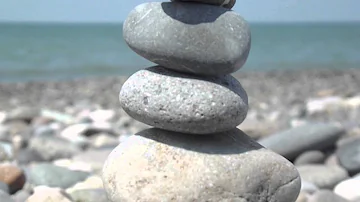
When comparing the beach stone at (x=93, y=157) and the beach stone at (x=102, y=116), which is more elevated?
the beach stone at (x=93, y=157)

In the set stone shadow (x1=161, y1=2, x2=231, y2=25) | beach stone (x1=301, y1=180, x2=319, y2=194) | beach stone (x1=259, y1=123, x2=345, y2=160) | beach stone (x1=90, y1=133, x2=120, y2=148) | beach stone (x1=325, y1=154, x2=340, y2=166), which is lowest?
beach stone (x1=90, y1=133, x2=120, y2=148)

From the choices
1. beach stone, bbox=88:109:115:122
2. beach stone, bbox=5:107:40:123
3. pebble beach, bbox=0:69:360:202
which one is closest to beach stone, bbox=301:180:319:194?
pebble beach, bbox=0:69:360:202

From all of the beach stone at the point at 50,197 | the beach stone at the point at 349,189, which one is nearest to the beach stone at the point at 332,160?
the beach stone at the point at 349,189

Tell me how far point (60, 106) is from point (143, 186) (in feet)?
26.5

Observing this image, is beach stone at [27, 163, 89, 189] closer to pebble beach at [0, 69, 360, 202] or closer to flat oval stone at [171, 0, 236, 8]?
pebble beach at [0, 69, 360, 202]

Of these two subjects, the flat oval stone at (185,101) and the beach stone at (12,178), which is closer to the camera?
the flat oval stone at (185,101)

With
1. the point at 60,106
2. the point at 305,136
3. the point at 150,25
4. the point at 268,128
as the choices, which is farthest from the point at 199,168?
the point at 60,106

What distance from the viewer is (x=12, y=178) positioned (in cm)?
447

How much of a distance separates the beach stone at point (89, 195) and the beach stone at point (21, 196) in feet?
1.42

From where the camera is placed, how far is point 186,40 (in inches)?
107

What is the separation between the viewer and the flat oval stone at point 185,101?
2.68 metres

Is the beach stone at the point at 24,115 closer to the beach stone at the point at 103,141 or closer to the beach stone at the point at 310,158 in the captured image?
the beach stone at the point at 103,141

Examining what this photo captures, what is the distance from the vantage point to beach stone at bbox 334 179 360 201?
14.1 feet

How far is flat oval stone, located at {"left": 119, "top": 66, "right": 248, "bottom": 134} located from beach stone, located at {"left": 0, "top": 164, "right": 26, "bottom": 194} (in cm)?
201
